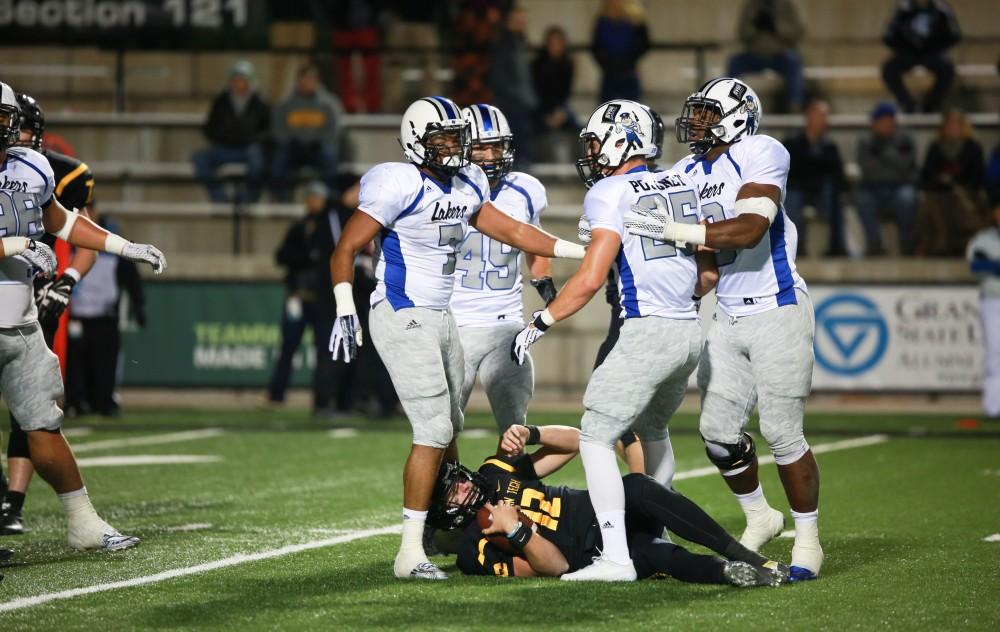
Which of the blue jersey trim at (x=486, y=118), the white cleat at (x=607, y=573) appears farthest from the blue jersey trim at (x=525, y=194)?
the white cleat at (x=607, y=573)

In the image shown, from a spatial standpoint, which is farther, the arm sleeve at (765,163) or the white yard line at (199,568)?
the arm sleeve at (765,163)

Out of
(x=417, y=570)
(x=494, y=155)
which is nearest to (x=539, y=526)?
(x=417, y=570)

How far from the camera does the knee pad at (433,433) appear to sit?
6.57 m

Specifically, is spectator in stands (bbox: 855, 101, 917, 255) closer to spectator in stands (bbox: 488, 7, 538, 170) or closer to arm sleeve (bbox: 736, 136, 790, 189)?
spectator in stands (bbox: 488, 7, 538, 170)

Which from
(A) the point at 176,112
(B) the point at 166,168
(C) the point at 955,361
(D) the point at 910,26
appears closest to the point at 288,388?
(B) the point at 166,168

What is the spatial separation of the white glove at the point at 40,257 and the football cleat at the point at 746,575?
338 centimetres

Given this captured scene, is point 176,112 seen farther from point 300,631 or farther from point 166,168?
point 300,631

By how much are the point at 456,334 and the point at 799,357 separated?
150 centimetres

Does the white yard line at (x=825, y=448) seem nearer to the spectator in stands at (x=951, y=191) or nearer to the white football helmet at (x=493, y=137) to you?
the white football helmet at (x=493, y=137)

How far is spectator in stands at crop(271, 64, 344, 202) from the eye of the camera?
1709cm

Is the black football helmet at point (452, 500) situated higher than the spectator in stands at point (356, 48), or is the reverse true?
the spectator in stands at point (356, 48)

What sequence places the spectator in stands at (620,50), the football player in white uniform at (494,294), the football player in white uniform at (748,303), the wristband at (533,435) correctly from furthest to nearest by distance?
1. the spectator in stands at (620,50)
2. the football player in white uniform at (494,294)
3. the wristband at (533,435)
4. the football player in white uniform at (748,303)

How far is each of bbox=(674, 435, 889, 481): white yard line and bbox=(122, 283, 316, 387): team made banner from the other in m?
6.41

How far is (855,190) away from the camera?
16.2 metres
